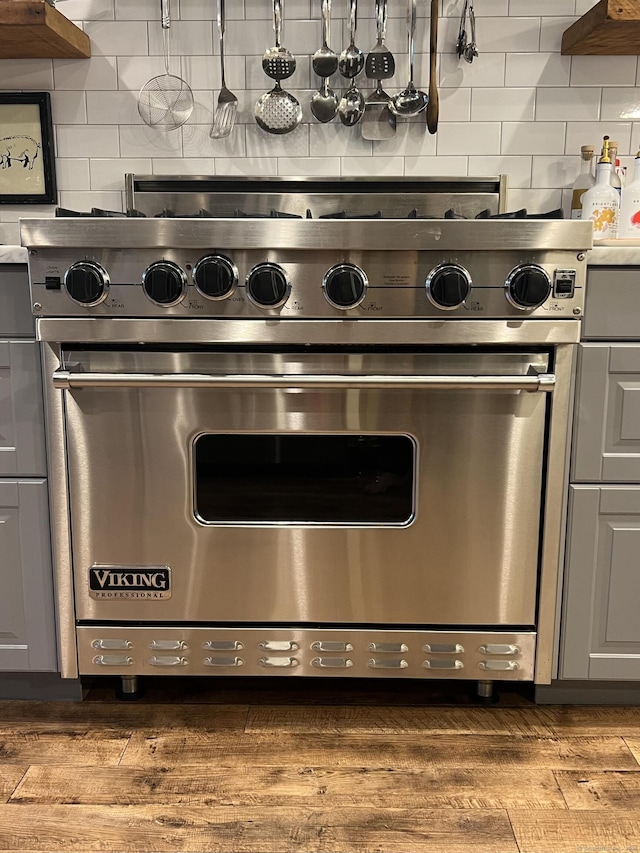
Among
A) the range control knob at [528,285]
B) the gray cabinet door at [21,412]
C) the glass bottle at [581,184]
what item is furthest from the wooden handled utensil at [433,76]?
the gray cabinet door at [21,412]

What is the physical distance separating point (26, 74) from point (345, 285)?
4.12 ft

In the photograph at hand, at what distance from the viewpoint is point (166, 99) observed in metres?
1.90

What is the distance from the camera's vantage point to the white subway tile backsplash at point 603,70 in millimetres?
1875

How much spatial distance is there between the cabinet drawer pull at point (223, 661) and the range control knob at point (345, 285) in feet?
2.56

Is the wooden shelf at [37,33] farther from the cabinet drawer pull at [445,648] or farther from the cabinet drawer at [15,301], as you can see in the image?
the cabinet drawer pull at [445,648]

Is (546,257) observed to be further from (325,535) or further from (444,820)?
(444,820)

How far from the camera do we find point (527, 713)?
1.53 m

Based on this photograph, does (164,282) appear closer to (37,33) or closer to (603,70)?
(37,33)

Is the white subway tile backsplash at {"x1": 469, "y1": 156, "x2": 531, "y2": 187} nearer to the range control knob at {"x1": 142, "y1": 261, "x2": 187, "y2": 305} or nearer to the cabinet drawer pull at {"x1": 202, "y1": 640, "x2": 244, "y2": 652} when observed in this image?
the range control knob at {"x1": 142, "y1": 261, "x2": 187, "y2": 305}

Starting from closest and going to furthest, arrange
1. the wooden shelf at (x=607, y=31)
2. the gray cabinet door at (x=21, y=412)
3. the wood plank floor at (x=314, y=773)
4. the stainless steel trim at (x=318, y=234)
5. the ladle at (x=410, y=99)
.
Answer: the wood plank floor at (x=314, y=773), the stainless steel trim at (x=318, y=234), the gray cabinet door at (x=21, y=412), the wooden shelf at (x=607, y=31), the ladle at (x=410, y=99)

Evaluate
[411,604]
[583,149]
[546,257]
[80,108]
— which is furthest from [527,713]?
[80,108]

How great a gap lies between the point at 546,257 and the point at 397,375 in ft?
1.18

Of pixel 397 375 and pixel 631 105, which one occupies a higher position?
pixel 631 105

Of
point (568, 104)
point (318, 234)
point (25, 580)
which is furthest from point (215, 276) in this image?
point (568, 104)
